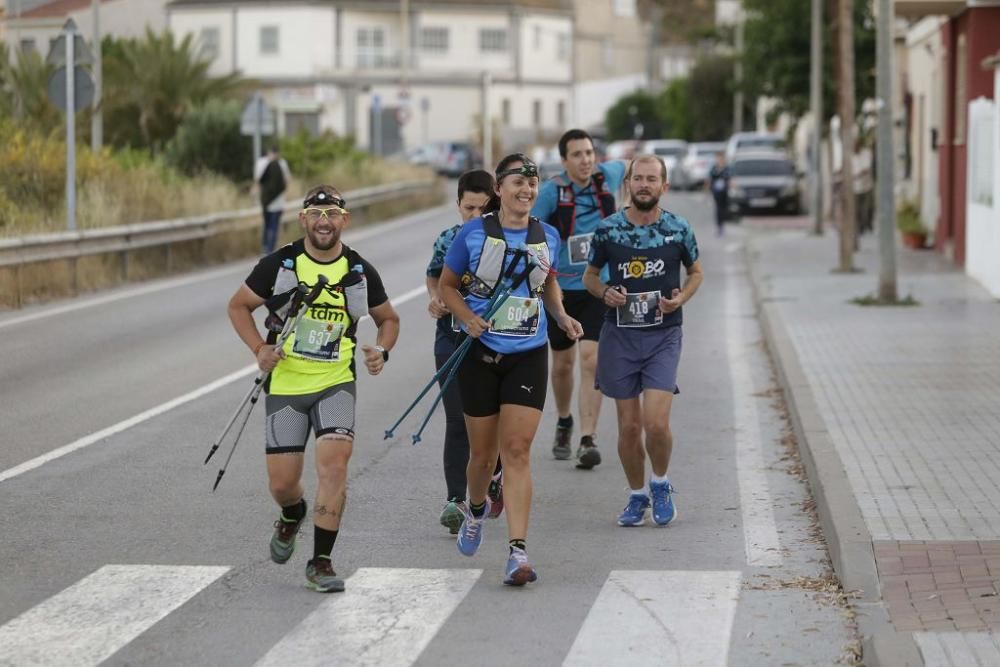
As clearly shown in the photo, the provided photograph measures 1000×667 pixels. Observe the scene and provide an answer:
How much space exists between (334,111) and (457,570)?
76.6m

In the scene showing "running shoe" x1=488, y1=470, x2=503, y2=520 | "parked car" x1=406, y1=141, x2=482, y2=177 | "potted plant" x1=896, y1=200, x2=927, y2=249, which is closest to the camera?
"running shoe" x1=488, y1=470, x2=503, y2=520

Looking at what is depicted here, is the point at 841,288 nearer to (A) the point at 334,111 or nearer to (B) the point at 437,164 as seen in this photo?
(B) the point at 437,164

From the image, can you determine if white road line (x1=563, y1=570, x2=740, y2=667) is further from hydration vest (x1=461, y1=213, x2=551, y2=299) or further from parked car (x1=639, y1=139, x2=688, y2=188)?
parked car (x1=639, y1=139, x2=688, y2=188)

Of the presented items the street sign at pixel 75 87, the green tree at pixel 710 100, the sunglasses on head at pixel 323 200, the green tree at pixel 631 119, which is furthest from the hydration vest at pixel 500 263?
the green tree at pixel 631 119

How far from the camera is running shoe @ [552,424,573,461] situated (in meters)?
11.3

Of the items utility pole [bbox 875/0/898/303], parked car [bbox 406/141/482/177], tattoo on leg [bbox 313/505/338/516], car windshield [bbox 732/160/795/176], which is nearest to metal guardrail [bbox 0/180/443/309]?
utility pole [bbox 875/0/898/303]

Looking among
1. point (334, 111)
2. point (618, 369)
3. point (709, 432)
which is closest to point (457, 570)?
point (618, 369)

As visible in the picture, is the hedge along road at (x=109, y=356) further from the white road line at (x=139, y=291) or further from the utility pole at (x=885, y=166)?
the utility pole at (x=885, y=166)

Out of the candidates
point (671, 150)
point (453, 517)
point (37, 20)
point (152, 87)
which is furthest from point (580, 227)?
point (671, 150)

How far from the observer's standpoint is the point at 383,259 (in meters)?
29.2

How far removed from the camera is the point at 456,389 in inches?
362

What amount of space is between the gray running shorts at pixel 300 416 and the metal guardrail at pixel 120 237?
44.3 feet

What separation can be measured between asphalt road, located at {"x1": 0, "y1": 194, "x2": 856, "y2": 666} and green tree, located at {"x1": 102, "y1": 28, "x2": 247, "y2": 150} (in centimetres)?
2480

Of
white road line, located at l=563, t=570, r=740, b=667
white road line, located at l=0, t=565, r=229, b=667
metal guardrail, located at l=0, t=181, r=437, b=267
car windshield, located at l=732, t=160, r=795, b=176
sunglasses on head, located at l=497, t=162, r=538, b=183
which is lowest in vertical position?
white road line, located at l=563, t=570, r=740, b=667
